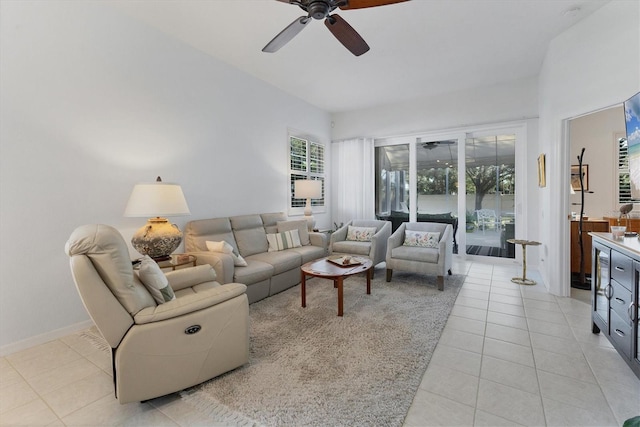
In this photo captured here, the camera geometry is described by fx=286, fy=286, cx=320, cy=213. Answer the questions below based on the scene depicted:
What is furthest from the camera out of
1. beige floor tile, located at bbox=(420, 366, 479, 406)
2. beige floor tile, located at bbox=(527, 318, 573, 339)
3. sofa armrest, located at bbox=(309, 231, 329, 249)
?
sofa armrest, located at bbox=(309, 231, 329, 249)

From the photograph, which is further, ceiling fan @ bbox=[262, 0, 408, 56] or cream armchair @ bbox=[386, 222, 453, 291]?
cream armchair @ bbox=[386, 222, 453, 291]

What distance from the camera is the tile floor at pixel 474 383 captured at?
1.60 metres

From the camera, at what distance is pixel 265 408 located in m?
1.66

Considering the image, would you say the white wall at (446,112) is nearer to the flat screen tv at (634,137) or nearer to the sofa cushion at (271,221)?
the flat screen tv at (634,137)

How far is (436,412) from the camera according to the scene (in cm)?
162

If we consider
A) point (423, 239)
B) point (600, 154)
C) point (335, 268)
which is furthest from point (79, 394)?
point (600, 154)

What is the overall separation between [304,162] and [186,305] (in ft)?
14.0

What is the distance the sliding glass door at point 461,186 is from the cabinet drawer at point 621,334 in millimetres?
3147

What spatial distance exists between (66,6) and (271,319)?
11.2ft

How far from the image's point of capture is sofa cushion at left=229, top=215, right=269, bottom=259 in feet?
12.6

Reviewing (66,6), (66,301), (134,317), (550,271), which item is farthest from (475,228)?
(66,6)

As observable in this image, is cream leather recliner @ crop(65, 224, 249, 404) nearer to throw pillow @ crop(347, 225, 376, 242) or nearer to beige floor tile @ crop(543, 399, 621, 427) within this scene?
beige floor tile @ crop(543, 399, 621, 427)

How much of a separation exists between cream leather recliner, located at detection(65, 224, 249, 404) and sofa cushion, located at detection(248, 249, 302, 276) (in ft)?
5.14

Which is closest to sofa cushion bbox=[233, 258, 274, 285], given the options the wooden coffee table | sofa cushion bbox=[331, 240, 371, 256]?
the wooden coffee table
